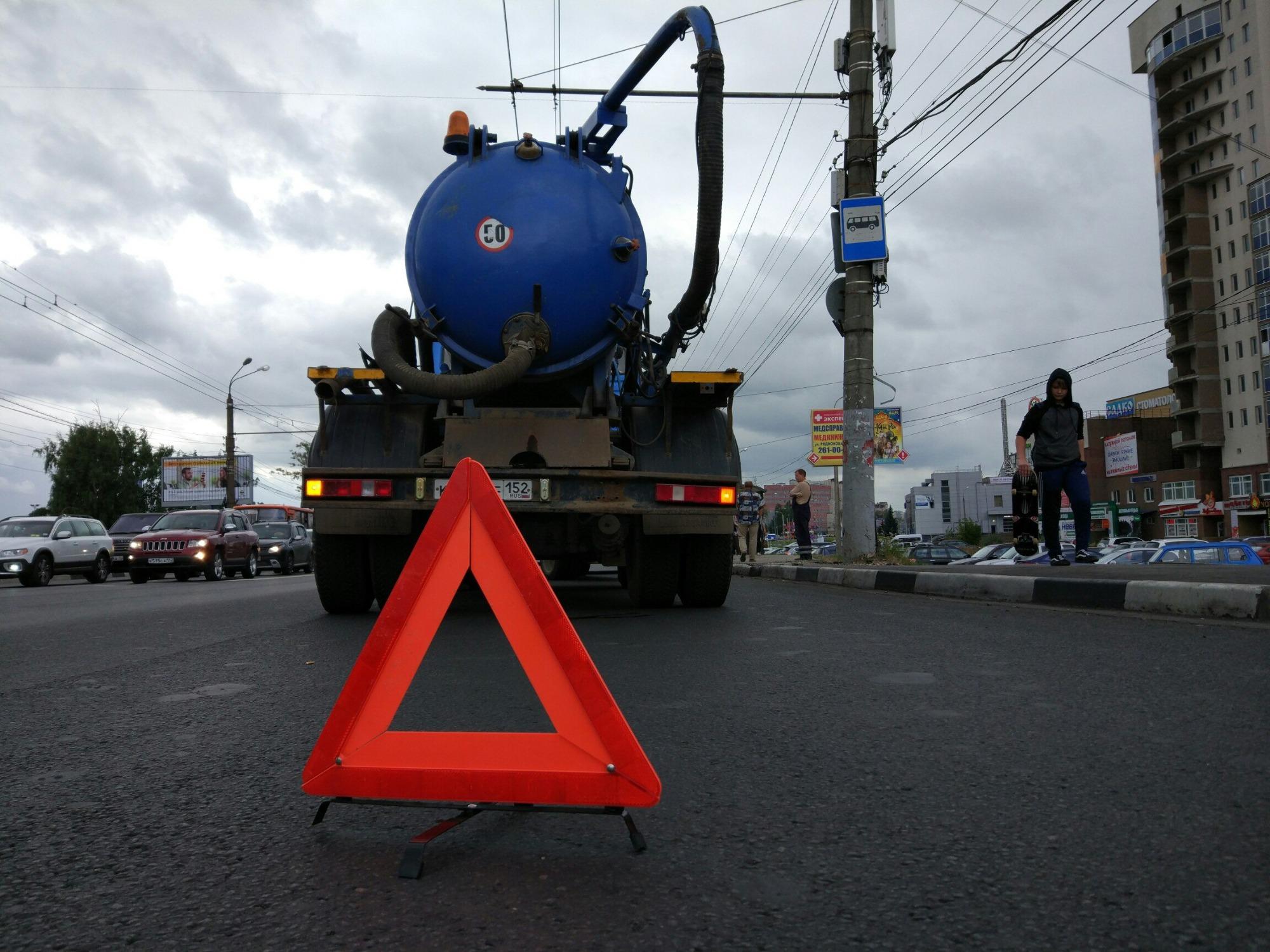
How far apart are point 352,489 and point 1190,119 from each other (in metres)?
69.5

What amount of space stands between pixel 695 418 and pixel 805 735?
15.0 feet

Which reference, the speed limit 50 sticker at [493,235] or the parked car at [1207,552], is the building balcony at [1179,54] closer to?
the parked car at [1207,552]

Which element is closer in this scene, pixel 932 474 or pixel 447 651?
pixel 447 651

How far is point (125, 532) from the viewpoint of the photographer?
2456cm

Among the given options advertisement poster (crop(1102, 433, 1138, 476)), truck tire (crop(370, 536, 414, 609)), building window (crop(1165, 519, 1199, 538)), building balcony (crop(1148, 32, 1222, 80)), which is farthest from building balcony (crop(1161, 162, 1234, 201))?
truck tire (crop(370, 536, 414, 609))

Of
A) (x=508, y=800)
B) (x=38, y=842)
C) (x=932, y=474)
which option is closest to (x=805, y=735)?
(x=508, y=800)

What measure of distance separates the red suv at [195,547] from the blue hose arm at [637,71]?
16.1 m

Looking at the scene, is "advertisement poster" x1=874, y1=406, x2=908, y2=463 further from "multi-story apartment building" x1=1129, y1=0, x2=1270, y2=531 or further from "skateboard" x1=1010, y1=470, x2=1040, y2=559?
"multi-story apartment building" x1=1129, y1=0, x2=1270, y2=531

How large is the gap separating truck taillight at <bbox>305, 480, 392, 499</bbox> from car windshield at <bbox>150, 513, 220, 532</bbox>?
53.1ft

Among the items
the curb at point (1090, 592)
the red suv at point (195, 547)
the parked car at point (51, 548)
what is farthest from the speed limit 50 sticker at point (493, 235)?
the parked car at point (51, 548)

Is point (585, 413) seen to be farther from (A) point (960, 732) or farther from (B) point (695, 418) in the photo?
(A) point (960, 732)

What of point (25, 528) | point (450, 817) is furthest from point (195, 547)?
point (450, 817)

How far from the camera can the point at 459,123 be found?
7.41m

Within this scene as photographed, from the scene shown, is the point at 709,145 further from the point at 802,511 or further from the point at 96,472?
the point at 96,472
